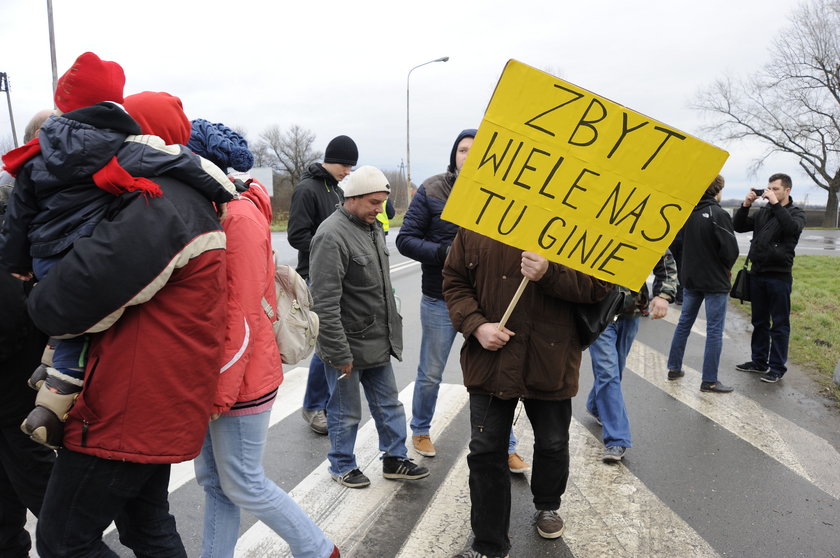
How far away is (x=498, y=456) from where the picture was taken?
294cm

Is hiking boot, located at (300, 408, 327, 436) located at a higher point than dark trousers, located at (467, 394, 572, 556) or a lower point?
lower

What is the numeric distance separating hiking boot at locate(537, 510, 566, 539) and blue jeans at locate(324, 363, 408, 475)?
981mm

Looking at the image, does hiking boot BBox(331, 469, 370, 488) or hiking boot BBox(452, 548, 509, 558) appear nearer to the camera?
hiking boot BBox(452, 548, 509, 558)

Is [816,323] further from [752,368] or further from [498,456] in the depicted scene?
[498,456]

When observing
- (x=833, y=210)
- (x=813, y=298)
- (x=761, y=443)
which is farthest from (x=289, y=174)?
(x=761, y=443)

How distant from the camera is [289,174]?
70500mm

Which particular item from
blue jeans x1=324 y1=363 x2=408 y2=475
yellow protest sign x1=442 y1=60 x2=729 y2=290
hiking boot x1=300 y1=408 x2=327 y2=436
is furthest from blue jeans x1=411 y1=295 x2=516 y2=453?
yellow protest sign x1=442 y1=60 x2=729 y2=290

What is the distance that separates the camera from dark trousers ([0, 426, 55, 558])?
8.23ft

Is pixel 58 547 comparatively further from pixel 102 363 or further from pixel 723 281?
pixel 723 281

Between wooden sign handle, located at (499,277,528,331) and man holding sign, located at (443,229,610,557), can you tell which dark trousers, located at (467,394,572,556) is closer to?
man holding sign, located at (443,229,610,557)

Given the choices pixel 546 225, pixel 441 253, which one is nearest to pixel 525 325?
pixel 546 225

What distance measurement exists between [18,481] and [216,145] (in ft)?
5.39

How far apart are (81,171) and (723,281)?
564 cm

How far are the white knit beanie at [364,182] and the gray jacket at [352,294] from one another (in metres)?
0.15
